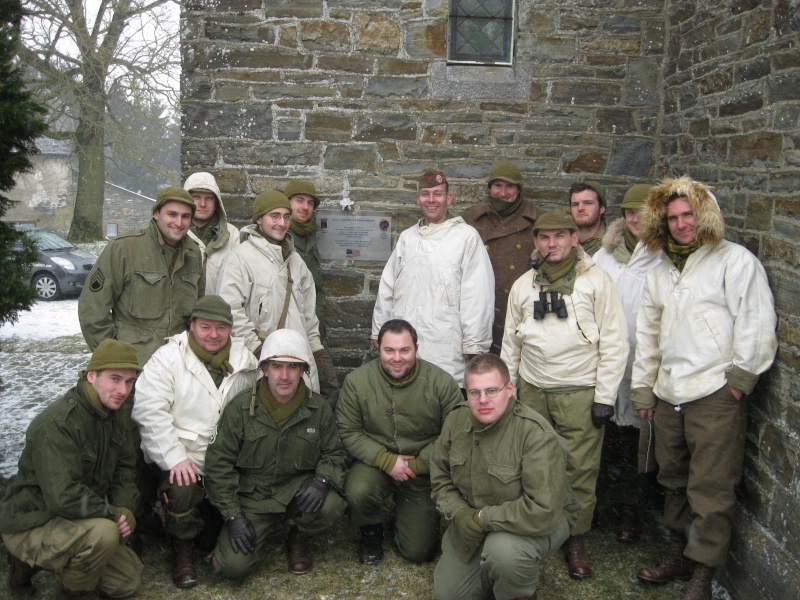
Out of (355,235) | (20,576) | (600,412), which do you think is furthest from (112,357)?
(355,235)

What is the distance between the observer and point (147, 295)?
396 centimetres

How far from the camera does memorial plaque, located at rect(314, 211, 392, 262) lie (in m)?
5.36

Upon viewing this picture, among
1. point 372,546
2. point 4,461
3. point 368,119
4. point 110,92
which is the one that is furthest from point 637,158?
point 110,92

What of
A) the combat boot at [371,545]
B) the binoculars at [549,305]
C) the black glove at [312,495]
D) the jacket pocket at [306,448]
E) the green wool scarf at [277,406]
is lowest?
the combat boot at [371,545]

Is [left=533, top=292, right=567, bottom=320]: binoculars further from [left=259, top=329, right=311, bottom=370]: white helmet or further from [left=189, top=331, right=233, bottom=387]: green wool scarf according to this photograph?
[left=189, top=331, right=233, bottom=387]: green wool scarf

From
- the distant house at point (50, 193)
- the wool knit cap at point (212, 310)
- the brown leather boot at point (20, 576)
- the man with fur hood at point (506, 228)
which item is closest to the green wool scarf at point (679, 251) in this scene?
the man with fur hood at point (506, 228)

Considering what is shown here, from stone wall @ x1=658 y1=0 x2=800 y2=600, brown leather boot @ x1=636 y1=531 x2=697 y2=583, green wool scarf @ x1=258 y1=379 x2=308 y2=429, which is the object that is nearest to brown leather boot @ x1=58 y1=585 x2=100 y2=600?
green wool scarf @ x1=258 y1=379 x2=308 y2=429

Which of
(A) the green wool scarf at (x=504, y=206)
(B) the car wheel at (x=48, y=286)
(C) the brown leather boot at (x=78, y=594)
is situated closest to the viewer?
(C) the brown leather boot at (x=78, y=594)

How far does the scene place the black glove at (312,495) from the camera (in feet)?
12.0

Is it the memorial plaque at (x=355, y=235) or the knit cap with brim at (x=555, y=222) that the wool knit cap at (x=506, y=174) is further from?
the memorial plaque at (x=355, y=235)

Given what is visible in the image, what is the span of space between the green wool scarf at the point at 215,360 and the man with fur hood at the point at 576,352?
156 cm

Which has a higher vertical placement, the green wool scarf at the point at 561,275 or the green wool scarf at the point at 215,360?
the green wool scarf at the point at 561,275

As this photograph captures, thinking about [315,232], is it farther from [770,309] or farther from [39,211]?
[39,211]

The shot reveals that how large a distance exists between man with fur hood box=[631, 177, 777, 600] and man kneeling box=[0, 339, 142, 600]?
2497 mm
